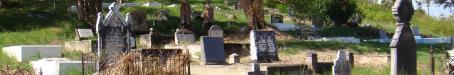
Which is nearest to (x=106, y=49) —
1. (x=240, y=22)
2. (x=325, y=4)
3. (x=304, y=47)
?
(x=304, y=47)

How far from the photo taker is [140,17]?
29.2 metres

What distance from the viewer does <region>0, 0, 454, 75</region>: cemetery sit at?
1188 cm

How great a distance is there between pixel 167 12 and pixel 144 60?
21491 mm

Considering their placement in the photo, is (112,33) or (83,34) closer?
(112,33)

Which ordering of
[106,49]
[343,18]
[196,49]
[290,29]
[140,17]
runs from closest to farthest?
1. [106,49]
2. [196,49]
3. [140,17]
4. [290,29]
5. [343,18]

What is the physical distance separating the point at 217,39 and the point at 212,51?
0.44 metres

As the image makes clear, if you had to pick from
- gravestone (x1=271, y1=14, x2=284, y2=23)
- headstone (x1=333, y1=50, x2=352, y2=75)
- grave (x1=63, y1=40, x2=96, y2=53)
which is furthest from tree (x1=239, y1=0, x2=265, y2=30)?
headstone (x1=333, y1=50, x2=352, y2=75)

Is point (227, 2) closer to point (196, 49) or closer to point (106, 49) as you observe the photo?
point (196, 49)

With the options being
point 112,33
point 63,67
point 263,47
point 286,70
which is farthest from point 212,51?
point 63,67

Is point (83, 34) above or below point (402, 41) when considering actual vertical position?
below

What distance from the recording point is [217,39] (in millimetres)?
20469

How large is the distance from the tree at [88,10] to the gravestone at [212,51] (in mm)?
9088

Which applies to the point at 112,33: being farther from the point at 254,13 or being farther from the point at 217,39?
the point at 254,13

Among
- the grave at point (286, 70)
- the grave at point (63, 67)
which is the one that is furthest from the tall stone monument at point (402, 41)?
the grave at point (63, 67)
